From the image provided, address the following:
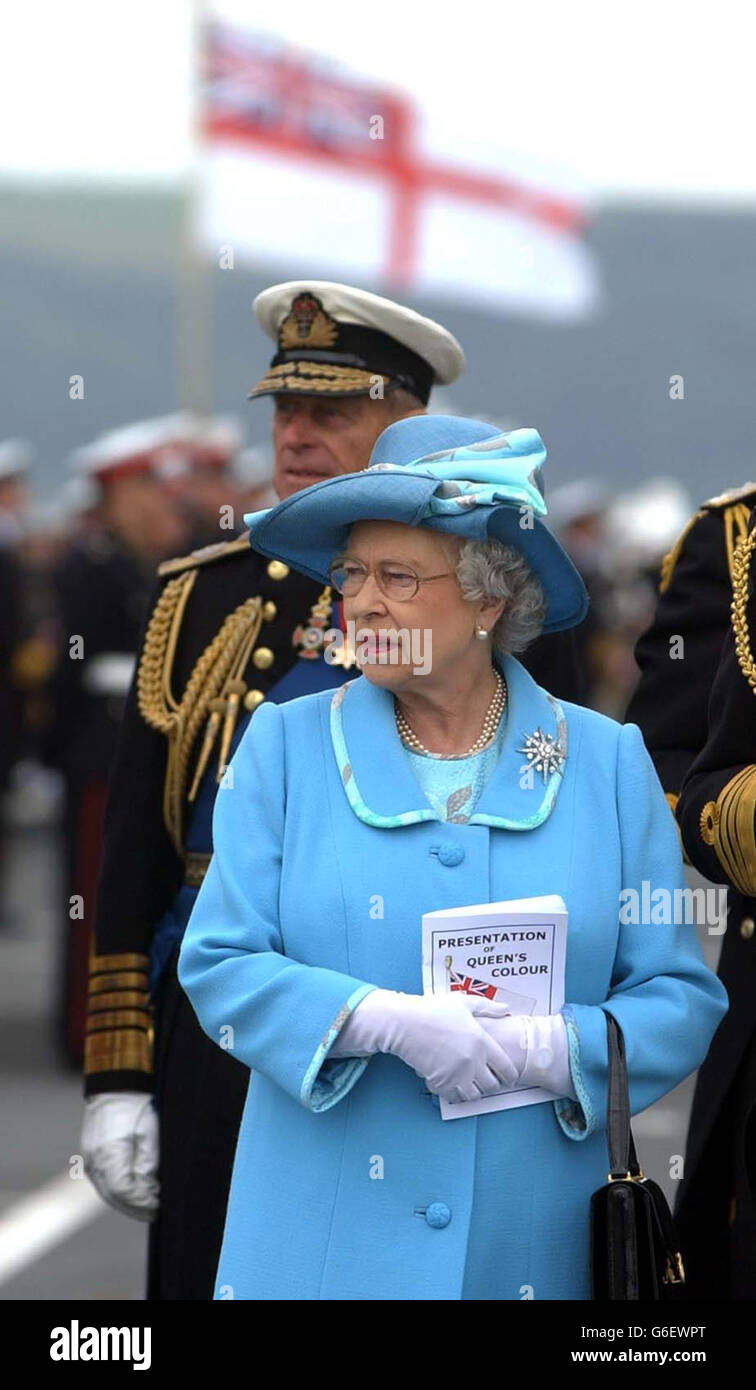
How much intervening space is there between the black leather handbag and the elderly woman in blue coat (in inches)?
0.9

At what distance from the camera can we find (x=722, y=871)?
152 inches

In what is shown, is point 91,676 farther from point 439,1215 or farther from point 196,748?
point 439,1215

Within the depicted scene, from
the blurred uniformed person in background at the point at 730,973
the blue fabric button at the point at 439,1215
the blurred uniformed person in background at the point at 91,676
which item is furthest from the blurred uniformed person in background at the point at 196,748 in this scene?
the blurred uniformed person in background at the point at 91,676

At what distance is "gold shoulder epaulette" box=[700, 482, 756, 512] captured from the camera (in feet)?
14.7

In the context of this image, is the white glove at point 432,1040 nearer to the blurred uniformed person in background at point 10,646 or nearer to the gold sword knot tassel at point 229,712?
the gold sword knot tassel at point 229,712

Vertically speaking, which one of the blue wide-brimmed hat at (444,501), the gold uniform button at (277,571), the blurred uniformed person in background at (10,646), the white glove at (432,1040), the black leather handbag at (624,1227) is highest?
the blurred uniformed person in background at (10,646)

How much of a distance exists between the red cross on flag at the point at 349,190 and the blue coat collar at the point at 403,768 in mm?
15057

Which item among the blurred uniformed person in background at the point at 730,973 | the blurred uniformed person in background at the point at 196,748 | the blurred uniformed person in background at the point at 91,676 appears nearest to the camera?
the blurred uniformed person in background at the point at 730,973

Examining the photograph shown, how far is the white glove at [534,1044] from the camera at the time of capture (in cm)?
330

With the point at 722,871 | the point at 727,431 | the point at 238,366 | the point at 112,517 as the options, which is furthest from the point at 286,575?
the point at 727,431

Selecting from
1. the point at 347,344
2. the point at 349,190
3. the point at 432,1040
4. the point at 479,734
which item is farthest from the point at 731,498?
the point at 349,190

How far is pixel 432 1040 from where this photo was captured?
3.26 metres
